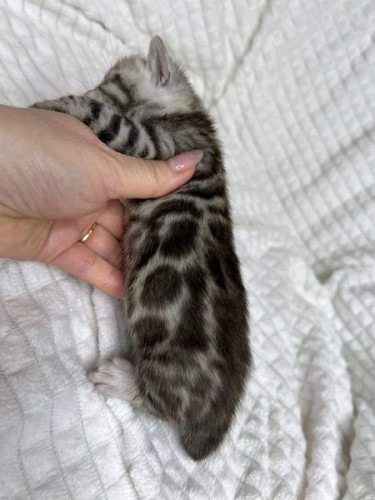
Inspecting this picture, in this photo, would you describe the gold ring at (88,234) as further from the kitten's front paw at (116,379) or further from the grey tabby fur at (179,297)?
the kitten's front paw at (116,379)

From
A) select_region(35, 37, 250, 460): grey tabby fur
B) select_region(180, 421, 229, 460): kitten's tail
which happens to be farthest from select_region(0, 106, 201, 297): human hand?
select_region(180, 421, 229, 460): kitten's tail

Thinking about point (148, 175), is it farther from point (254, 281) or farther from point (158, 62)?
point (254, 281)

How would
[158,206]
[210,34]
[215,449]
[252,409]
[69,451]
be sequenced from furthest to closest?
[210,34]
[252,409]
[158,206]
[215,449]
[69,451]

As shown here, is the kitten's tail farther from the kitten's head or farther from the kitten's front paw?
the kitten's head

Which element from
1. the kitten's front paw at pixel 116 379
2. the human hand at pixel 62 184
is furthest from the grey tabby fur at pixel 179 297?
the human hand at pixel 62 184

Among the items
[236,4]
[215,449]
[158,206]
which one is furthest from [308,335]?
[236,4]

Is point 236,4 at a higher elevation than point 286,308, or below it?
higher

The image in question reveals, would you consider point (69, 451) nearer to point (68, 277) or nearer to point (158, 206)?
point (68, 277)
